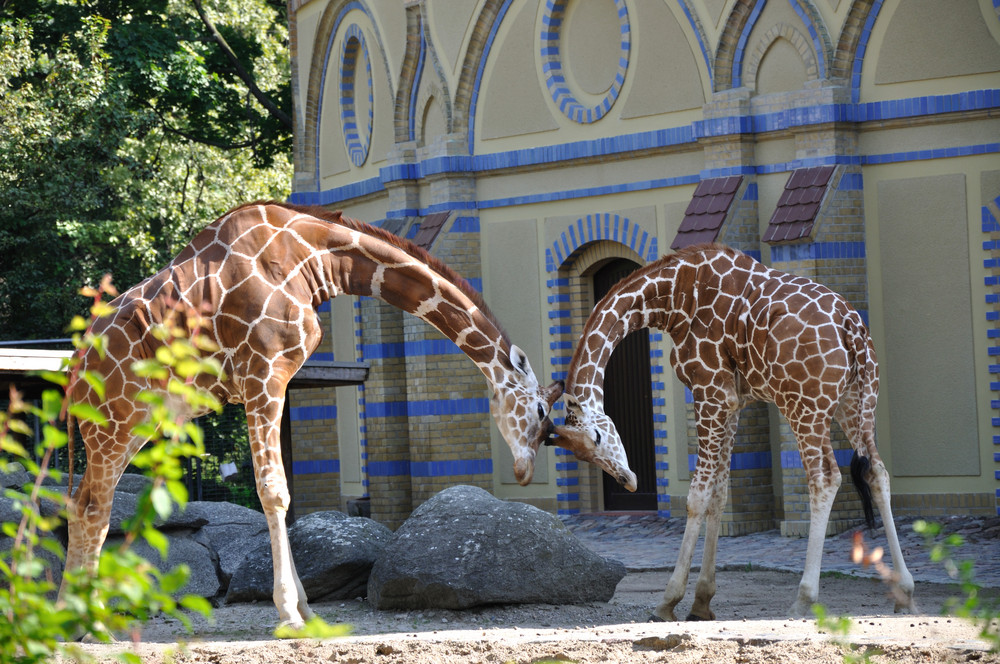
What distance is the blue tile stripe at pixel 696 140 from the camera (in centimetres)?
1277

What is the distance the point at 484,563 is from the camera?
847cm

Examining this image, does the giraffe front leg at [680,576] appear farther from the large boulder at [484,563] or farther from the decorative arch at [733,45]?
the decorative arch at [733,45]

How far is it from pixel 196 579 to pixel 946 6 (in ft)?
30.2

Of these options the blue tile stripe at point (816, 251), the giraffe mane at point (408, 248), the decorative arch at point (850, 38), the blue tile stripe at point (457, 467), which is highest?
the decorative arch at point (850, 38)

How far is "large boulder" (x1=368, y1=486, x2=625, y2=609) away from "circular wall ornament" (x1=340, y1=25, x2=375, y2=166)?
1031 cm

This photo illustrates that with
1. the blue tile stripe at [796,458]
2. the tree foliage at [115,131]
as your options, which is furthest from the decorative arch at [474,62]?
the tree foliage at [115,131]

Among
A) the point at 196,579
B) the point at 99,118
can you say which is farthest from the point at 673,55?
the point at 99,118

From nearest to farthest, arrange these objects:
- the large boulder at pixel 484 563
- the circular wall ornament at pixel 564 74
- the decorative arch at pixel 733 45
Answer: the large boulder at pixel 484 563
the decorative arch at pixel 733 45
the circular wall ornament at pixel 564 74

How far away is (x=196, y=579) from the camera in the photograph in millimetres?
9797

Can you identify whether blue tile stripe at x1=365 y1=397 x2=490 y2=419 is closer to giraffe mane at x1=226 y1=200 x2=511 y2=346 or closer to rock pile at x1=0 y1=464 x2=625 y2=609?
rock pile at x1=0 y1=464 x2=625 y2=609

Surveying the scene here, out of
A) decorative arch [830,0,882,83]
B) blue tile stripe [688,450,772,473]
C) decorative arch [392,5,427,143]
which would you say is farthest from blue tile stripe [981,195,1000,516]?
decorative arch [392,5,427,143]

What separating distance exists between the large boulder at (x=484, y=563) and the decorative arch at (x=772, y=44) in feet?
21.5

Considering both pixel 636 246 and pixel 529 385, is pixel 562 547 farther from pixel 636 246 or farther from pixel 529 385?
pixel 636 246

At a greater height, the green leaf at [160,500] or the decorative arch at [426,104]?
the decorative arch at [426,104]
